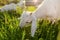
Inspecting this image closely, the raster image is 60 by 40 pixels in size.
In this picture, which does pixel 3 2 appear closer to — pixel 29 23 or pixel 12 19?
pixel 12 19

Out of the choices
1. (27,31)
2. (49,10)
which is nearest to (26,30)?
(27,31)

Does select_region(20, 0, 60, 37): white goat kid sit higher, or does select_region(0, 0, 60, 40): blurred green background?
select_region(20, 0, 60, 37): white goat kid

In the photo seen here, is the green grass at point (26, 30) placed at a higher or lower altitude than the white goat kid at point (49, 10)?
lower

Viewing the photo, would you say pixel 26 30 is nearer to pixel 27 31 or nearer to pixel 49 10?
pixel 27 31

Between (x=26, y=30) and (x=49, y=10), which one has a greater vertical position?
(x=49, y=10)

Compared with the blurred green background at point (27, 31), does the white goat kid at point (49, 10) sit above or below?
above

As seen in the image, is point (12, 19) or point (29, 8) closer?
point (12, 19)

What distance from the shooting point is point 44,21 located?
48.5 inches

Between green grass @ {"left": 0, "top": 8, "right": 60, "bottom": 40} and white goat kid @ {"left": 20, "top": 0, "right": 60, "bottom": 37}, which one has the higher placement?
white goat kid @ {"left": 20, "top": 0, "right": 60, "bottom": 37}

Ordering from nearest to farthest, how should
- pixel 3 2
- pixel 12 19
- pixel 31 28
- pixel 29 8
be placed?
pixel 31 28
pixel 12 19
pixel 29 8
pixel 3 2

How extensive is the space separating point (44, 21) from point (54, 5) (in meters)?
0.12

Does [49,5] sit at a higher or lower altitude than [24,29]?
higher

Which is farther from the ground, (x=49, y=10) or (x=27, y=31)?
(x=49, y=10)

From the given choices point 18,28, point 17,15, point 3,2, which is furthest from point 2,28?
point 3,2
